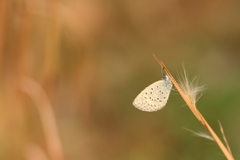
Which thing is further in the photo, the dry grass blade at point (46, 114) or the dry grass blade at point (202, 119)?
the dry grass blade at point (46, 114)

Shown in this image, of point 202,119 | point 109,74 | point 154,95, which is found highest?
point 109,74

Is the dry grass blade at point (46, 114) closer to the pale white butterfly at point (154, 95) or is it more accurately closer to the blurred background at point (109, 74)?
the blurred background at point (109, 74)

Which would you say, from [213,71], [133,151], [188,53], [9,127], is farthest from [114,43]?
[9,127]

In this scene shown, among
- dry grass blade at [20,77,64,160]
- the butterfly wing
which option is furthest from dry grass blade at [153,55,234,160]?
dry grass blade at [20,77,64,160]

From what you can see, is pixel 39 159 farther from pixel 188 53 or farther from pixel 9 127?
pixel 188 53

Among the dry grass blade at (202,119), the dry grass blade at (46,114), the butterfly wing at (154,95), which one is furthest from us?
the dry grass blade at (46,114)

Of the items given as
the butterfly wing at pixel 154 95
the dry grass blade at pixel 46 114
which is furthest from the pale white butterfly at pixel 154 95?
the dry grass blade at pixel 46 114

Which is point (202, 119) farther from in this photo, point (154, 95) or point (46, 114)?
point (46, 114)

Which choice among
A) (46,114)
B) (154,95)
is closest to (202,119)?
(154,95)

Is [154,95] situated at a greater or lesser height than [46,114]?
lesser

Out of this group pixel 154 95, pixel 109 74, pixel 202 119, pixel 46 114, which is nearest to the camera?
pixel 202 119
